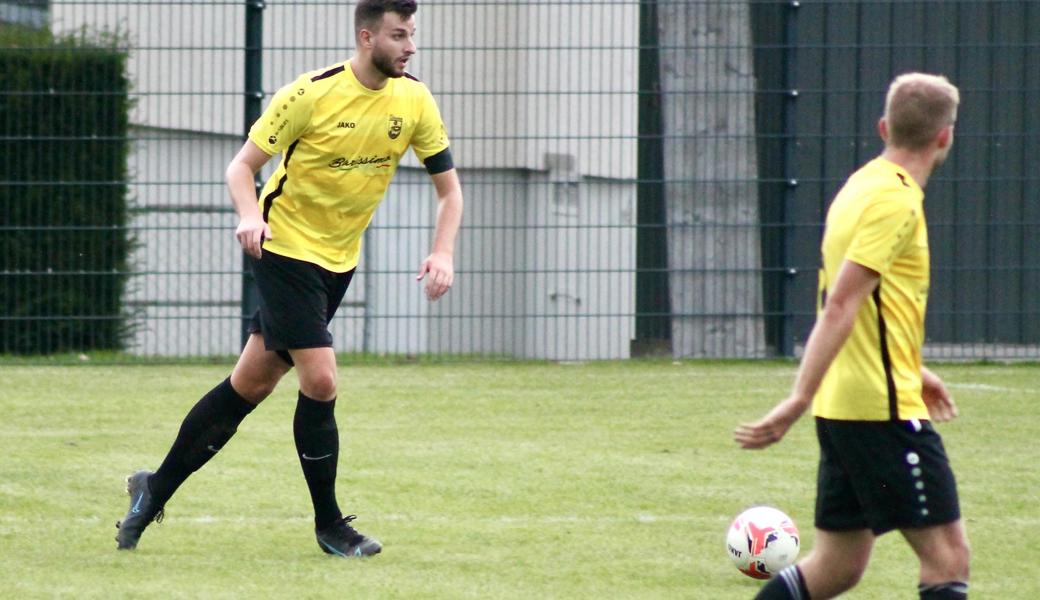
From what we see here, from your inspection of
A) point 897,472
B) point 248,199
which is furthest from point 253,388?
point 897,472

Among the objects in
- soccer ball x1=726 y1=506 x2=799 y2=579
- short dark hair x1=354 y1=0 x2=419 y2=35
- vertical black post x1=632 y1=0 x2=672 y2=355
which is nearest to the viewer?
soccer ball x1=726 y1=506 x2=799 y2=579

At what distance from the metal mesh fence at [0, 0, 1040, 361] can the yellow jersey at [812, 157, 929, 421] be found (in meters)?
7.55

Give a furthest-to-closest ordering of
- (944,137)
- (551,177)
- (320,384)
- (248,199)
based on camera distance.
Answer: (551,177) < (320,384) < (248,199) < (944,137)

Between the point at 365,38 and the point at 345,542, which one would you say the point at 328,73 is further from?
the point at 345,542

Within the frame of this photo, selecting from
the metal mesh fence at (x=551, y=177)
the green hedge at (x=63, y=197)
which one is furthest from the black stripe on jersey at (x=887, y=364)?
the green hedge at (x=63, y=197)

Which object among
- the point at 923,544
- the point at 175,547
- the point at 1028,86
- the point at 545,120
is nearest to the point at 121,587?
the point at 175,547

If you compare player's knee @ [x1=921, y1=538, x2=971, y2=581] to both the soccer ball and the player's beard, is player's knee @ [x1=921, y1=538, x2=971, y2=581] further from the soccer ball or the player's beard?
the player's beard

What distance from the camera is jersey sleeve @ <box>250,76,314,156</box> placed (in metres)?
5.42

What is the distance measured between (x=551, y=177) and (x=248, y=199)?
22.2 feet

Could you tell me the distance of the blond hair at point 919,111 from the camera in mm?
3830

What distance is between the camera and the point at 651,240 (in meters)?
12.0

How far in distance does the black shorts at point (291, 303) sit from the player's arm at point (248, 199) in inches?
7.8

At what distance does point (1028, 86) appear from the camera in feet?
39.9

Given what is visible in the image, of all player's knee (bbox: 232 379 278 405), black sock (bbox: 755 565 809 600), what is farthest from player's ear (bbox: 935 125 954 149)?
player's knee (bbox: 232 379 278 405)
